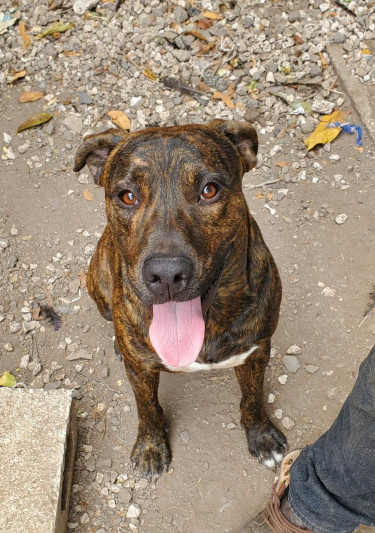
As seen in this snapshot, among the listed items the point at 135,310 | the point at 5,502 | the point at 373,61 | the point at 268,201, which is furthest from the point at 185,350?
the point at 373,61

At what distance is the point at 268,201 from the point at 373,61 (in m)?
1.70

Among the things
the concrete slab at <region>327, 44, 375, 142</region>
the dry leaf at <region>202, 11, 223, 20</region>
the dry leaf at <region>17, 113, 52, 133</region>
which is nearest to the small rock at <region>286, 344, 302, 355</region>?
the concrete slab at <region>327, 44, 375, 142</region>

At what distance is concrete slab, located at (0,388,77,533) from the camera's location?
12.0ft

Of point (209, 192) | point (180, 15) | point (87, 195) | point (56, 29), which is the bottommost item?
point (87, 195)

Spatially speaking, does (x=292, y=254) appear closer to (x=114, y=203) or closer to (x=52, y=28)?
(x=114, y=203)

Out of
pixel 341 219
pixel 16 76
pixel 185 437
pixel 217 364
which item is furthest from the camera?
pixel 16 76

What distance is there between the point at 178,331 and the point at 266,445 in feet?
4.53

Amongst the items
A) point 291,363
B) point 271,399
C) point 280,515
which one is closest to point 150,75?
point 291,363

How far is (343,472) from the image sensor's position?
9.87 feet

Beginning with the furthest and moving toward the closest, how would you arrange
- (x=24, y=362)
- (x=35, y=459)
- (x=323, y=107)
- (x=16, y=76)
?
1. (x=16, y=76)
2. (x=323, y=107)
3. (x=24, y=362)
4. (x=35, y=459)

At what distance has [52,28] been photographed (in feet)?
20.5

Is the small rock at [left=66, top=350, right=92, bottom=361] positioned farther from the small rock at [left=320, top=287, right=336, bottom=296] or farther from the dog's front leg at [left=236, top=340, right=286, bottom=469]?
the small rock at [left=320, top=287, right=336, bottom=296]

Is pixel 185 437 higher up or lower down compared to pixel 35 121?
lower down

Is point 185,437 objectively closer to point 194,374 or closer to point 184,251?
point 194,374
